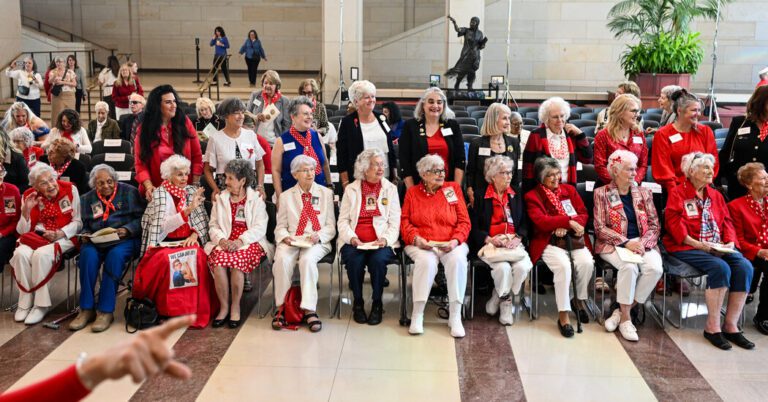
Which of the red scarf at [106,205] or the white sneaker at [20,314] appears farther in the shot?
the red scarf at [106,205]

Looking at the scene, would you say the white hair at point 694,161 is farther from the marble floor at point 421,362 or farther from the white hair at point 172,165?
the white hair at point 172,165

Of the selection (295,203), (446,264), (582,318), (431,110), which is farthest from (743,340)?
(295,203)

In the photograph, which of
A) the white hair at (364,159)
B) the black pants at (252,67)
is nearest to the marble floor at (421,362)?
the white hair at (364,159)

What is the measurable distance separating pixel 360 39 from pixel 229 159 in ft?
25.8

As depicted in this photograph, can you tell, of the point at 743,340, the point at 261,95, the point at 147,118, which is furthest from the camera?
the point at 261,95

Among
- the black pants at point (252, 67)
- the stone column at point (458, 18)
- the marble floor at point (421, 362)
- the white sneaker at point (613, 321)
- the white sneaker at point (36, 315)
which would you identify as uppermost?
the stone column at point (458, 18)

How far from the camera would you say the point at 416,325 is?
472 cm

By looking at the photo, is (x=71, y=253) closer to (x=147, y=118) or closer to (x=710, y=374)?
(x=147, y=118)

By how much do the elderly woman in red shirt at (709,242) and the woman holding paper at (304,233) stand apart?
2.31 m

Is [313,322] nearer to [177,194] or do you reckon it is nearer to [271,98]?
[177,194]

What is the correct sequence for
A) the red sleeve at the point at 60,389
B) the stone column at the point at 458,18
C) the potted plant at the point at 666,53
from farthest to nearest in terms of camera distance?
the stone column at the point at 458,18, the potted plant at the point at 666,53, the red sleeve at the point at 60,389

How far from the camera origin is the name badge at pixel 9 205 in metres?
5.25

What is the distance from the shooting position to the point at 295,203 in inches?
201

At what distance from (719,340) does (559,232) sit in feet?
3.83
